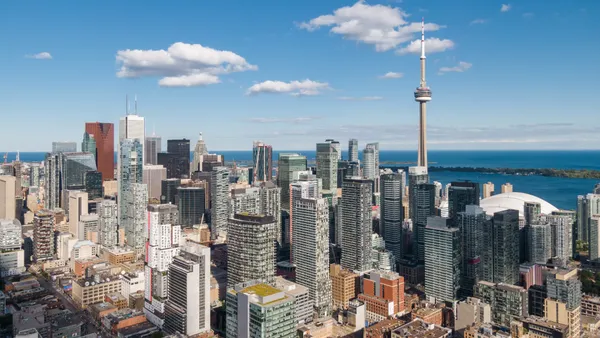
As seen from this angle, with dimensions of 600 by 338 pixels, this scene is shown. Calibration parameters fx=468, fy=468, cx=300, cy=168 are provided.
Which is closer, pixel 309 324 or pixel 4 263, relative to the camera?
pixel 309 324

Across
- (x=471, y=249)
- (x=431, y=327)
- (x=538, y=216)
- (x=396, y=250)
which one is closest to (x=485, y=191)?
(x=538, y=216)

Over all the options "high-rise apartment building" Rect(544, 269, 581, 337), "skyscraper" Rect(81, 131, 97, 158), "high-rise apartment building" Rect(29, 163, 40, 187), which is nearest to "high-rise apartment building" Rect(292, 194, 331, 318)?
"high-rise apartment building" Rect(544, 269, 581, 337)

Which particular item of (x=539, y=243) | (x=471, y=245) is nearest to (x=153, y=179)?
(x=471, y=245)

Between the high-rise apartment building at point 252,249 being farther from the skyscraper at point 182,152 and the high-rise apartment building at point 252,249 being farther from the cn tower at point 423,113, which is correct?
the skyscraper at point 182,152

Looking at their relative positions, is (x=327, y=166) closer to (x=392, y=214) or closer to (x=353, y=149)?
(x=392, y=214)

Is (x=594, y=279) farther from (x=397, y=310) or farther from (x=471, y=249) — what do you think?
(x=397, y=310)
